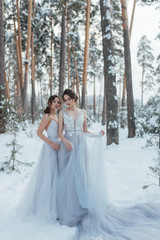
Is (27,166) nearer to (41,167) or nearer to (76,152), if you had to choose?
(41,167)

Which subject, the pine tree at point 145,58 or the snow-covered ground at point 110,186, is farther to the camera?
the pine tree at point 145,58

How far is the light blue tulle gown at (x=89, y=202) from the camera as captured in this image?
274 centimetres

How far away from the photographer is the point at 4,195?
423 centimetres

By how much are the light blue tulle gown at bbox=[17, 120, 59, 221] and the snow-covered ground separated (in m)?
0.19

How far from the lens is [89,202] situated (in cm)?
306

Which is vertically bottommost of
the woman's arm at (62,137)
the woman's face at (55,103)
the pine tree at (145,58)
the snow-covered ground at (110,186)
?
the snow-covered ground at (110,186)

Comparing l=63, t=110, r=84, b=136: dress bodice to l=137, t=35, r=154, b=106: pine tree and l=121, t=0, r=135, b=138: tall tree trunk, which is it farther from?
l=137, t=35, r=154, b=106: pine tree

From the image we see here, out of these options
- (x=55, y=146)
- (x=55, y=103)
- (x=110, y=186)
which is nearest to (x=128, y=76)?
(x=110, y=186)

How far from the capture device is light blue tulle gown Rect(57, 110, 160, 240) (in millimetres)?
2740

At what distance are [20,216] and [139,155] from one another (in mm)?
4460

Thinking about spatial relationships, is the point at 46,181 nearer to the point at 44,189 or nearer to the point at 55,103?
the point at 44,189

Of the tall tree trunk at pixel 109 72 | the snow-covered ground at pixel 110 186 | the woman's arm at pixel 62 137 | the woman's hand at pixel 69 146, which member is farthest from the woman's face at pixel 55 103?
the tall tree trunk at pixel 109 72

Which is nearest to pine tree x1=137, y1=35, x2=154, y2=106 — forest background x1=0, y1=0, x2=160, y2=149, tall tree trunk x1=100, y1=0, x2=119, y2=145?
forest background x1=0, y1=0, x2=160, y2=149

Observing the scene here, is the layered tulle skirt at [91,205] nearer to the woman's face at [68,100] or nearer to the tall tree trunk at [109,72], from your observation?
the woman's face at [68,100]
